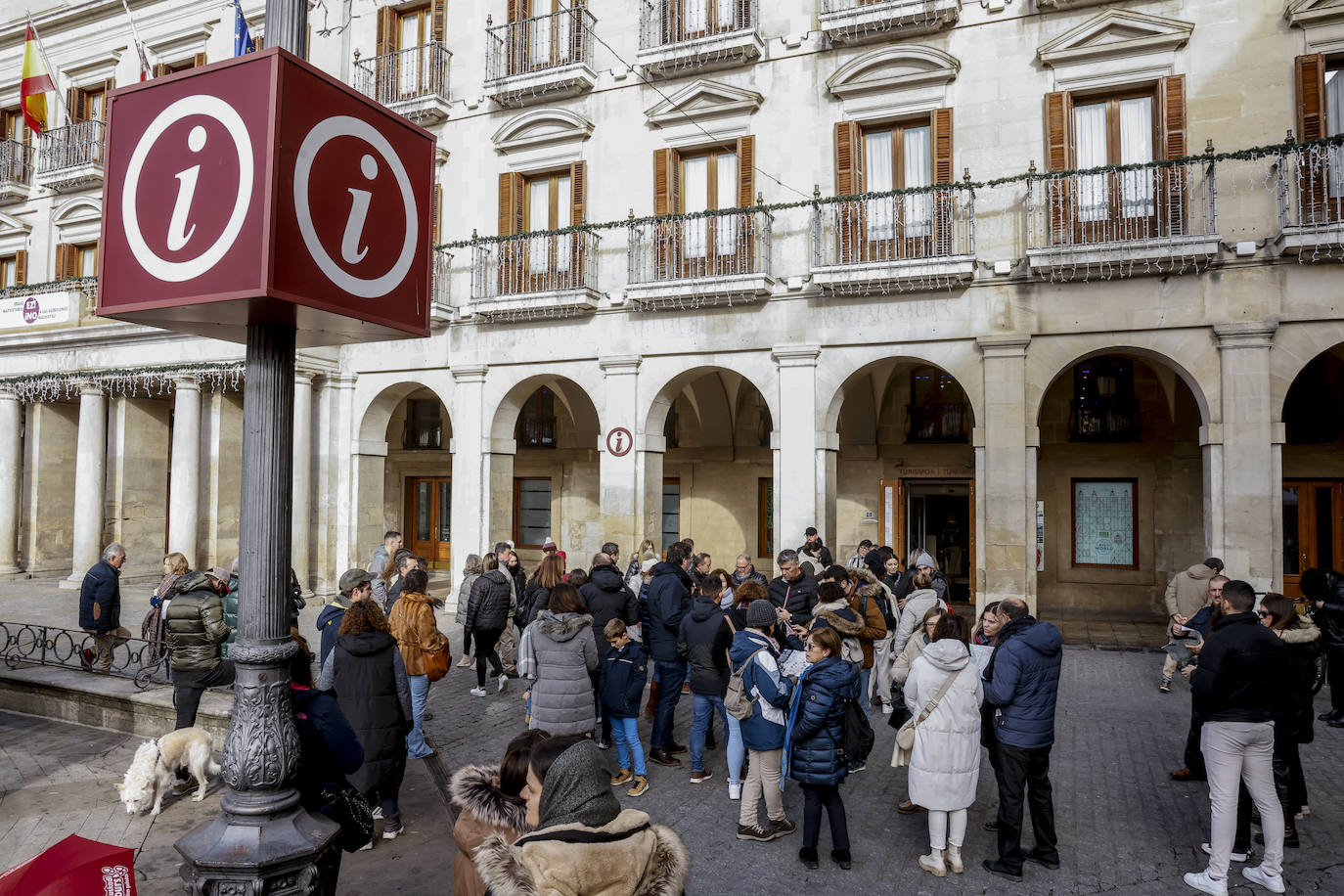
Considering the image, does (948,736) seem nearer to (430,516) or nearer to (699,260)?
(699,260)

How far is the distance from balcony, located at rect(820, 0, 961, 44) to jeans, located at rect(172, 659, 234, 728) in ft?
43.4

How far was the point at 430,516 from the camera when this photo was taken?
22.8 meters

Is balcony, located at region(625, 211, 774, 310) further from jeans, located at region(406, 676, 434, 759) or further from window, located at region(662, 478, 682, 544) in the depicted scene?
jeans, located at region(406, 676, 434, 759)

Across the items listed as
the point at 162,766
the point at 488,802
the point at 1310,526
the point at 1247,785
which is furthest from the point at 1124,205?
the point at 162,766

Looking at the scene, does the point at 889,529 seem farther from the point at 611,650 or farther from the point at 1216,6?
the point at 611,650

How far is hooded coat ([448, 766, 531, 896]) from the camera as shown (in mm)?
3270

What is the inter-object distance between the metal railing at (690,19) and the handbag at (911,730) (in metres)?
13.0

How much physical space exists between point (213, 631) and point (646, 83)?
12.7m

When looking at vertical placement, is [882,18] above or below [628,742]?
above

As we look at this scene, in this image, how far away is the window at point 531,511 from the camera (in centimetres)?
2148

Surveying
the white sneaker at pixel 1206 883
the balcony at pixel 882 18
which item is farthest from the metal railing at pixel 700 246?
the white sneaker at pixel 1206 883

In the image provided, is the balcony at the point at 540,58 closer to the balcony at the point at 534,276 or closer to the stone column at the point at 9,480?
the balcony at the point at 534,276

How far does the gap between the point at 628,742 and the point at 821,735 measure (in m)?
2.23

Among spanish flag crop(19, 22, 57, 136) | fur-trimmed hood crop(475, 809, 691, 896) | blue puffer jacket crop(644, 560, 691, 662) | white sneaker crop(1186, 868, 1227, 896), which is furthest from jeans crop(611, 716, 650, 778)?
spanish flag crop(19, 22, 57, 136)
